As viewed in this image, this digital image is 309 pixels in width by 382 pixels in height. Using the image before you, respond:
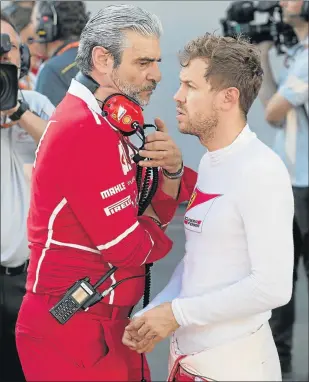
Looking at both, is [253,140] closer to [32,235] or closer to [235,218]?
[235,218]

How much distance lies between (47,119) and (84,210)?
137 cm

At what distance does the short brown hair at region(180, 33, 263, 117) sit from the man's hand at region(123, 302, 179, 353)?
551mm

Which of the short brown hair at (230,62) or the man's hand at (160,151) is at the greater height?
the short brown hair at (230,62)

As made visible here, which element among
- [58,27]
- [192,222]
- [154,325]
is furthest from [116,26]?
[58,27]

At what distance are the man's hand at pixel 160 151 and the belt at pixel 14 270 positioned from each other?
1480 millimetres

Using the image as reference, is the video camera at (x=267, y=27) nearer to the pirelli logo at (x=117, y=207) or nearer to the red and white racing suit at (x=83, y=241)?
the red and white racing suit at (x=83, y=241)

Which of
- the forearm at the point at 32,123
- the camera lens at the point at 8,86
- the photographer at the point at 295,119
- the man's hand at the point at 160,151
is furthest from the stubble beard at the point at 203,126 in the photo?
the photographer at the point at 295,119

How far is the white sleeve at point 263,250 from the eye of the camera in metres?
1.93

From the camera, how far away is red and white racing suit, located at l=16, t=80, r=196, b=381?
2.09m

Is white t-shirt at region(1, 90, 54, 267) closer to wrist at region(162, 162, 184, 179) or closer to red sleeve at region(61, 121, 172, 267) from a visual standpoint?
wrist at region(162, 162, 184, 179)

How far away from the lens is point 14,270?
359 cm

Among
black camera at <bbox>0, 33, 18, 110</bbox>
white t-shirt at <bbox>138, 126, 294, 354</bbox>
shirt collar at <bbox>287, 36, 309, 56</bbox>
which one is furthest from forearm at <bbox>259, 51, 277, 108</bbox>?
white t-shirt at <bbox>138, 126, 294, 354</bbox>

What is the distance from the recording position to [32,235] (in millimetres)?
2246

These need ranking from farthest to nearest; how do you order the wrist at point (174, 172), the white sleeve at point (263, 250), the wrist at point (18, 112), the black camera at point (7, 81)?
the wrist at point (18, 112) < the black camera at point (7, 81) < the wrist at point (174, 172) < the white sleeve at point (263, 250)
